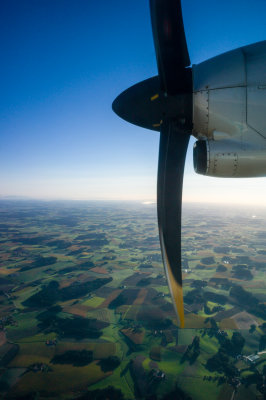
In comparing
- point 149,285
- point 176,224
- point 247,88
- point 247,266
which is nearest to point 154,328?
point 149,285

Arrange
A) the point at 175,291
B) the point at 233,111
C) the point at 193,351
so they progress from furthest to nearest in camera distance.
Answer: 1. the point at 193,351
2. the point at 175,291
3. the point at 233,111

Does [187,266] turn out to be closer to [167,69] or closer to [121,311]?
[121,311]

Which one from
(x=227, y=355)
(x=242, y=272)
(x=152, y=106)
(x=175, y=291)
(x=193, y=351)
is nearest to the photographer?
(x=175, y=291)

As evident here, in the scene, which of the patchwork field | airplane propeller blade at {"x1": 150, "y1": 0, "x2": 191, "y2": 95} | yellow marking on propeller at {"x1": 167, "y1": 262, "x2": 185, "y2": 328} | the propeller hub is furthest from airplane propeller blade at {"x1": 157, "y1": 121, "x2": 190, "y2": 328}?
the patchwork field

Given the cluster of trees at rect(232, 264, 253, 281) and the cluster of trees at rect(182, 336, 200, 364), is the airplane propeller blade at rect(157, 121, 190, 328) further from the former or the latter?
the cluster of trees at rect(232, 264, 253, 281)

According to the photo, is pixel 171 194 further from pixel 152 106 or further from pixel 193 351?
pixel 193 351

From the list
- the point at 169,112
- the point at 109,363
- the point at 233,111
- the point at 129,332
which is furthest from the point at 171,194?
the point at 129,332
